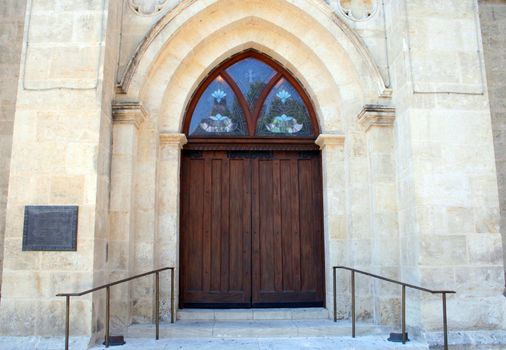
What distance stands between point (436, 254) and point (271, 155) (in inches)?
108

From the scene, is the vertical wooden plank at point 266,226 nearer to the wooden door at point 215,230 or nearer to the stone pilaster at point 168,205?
the wooden door at point 215,230

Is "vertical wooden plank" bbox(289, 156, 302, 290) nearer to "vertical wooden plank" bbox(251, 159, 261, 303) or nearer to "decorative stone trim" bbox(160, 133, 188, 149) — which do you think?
"vertical wooden plank" bbox(251, 159, 261, 303)

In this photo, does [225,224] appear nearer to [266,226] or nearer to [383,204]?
[266,226]

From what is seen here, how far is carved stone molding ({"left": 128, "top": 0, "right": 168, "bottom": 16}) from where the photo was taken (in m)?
6.83

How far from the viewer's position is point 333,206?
22.2 feet

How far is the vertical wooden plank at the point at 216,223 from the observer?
22.9ft

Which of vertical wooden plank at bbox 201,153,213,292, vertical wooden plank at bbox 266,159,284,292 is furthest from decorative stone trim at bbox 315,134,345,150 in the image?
vertical wooden plank at bbox 201,153,213,292

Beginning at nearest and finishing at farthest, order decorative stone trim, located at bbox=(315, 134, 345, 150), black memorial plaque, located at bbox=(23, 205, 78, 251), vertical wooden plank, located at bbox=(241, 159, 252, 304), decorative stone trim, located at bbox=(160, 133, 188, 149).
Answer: black memorial plaque, located at bbox=(23, 205, 78, 251) < decorative stone trim, located at bbox=(160, 133, 188, 149) < decorative stone trim, located at bbox=(315, 134, 345, 150) < vertical wooden plank, located at bbox=(241, 159, 252, 304)

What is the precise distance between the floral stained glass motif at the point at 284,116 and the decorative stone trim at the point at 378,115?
3.37ft

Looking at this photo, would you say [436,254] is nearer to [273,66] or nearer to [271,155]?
[271,155]

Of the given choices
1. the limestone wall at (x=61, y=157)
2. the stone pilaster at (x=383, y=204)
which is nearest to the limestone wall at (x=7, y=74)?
the limestone wall at (x=61, y=157)

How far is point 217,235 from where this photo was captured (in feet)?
23.2


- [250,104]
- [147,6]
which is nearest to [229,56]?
[250,104]

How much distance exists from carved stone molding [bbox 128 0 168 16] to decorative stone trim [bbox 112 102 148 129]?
144cm
